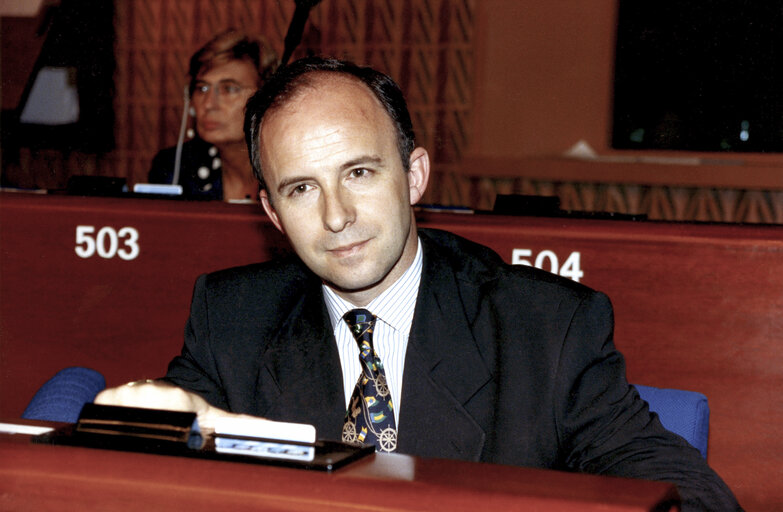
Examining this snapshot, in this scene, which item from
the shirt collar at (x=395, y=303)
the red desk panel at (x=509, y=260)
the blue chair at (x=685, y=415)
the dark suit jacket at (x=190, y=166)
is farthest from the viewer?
the dark suit jacket at (x=190, y=166)

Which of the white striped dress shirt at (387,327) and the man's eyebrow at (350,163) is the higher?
the man's eyebrow at (350,163)

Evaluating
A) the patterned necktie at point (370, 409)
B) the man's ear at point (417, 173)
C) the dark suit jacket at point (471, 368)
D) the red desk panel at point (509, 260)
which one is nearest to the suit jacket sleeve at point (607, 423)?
the dark suit jacket at point (471, 368)

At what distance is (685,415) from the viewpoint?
1.23 metres

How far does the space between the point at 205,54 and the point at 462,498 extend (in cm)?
335

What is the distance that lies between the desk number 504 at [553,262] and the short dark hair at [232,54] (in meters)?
1.99

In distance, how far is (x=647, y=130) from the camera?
15.3 feet

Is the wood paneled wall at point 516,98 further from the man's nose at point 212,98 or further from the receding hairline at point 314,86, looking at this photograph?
the receding hairline at point 314,86

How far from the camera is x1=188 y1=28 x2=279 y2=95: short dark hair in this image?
3.57 m

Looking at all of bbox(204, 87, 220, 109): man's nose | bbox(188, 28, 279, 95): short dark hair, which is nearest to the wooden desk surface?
bbox(204, 87, 220, 109): man's nose

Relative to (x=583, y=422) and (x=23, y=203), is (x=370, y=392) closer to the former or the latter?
(x=583, y=422)

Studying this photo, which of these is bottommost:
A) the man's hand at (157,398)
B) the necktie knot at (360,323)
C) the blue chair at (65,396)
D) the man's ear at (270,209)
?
the blue chair at (65,396)

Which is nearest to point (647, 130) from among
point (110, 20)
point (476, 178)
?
point (476, 178)

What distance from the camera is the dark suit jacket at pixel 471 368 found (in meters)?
1.25

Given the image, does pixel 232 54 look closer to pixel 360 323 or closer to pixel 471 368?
pixel 360 323
